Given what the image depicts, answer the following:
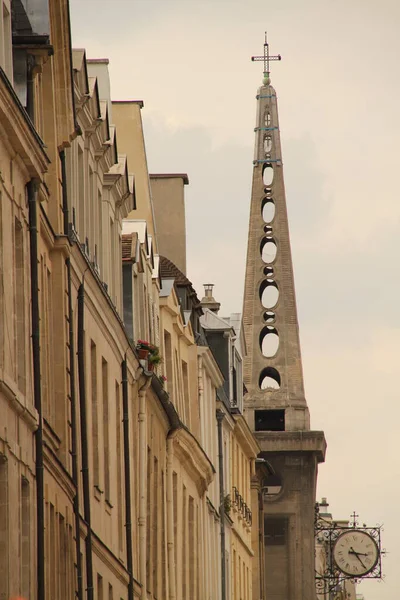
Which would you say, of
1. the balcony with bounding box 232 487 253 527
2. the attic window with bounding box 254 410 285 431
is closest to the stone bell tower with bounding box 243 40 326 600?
the attic window with bounding box 254 410 285 431

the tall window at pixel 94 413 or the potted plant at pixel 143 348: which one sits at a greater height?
the potted plant at pixel 143 348

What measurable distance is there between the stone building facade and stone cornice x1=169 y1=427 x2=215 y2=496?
0.08 meters

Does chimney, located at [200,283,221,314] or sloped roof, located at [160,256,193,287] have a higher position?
chimney, located at [200,283,221,314]

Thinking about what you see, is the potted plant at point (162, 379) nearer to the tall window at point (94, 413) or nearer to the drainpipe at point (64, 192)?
the tall window at point (94, 413)

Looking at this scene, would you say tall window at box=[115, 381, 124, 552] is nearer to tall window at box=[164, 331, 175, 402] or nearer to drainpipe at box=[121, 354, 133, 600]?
drainpipe at box=[121, 354, 133, 600]

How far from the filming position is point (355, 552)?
103 meters

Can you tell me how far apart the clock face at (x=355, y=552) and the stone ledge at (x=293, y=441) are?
1224 cm

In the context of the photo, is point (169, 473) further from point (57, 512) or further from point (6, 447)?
point (6, 447)

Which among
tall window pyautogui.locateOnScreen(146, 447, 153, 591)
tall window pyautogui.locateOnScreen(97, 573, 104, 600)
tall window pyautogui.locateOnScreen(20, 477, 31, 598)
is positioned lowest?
tall window pyautogui.locateOnScreen(20, 477, 31, 598)

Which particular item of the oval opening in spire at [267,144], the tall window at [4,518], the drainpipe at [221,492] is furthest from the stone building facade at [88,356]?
the oval opening in spire at [267,144]

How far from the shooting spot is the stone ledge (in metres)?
115

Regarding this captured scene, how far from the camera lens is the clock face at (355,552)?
4023 inches

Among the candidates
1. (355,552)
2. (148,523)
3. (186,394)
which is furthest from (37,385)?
(355,552)

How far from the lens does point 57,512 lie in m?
30.4
